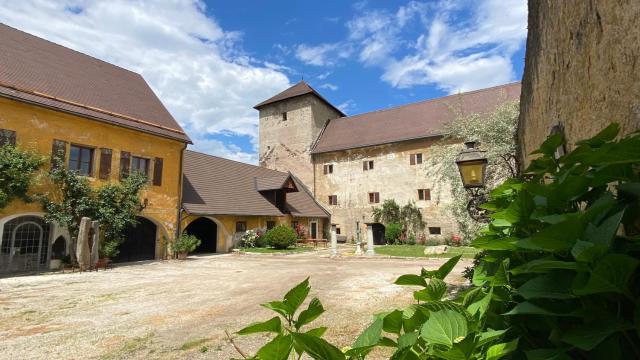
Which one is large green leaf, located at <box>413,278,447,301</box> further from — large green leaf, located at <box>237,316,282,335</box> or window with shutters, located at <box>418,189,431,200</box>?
window with shutters, located at <box>418,189,431,200</box>

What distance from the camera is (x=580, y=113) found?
7.88ft

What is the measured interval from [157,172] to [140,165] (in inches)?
33.6

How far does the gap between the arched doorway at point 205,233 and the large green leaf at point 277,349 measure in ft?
71.9

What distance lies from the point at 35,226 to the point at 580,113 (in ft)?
58.6

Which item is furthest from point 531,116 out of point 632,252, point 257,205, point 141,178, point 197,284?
point 257,205

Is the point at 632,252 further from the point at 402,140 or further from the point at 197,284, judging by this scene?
the point at 402,140

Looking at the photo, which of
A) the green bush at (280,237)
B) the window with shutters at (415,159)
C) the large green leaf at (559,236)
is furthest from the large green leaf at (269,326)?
the window with shutters at (415,159)

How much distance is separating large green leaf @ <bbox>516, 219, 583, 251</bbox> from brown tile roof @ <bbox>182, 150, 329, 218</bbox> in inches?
772

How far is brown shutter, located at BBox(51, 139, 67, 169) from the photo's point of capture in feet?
45.7

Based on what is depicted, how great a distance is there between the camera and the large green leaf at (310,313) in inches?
29.6

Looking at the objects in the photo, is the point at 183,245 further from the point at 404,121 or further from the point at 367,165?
the point at 404,121

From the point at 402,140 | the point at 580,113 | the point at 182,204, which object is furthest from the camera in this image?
the point at 402,140

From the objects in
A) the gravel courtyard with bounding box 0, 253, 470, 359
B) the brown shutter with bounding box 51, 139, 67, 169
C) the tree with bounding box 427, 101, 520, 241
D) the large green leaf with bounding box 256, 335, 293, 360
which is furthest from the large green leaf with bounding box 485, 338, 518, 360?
the brown shutter with bounding box 51, 139, 67, 169

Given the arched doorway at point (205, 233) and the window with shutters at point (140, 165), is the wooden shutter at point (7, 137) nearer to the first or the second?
the window with shutters at point (140, 165)
